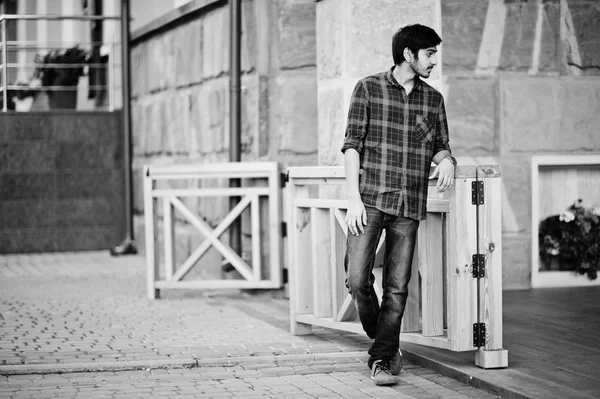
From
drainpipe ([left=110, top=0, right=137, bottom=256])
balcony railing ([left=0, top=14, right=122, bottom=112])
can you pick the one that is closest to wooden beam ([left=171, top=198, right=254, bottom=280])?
drainpipe ([left=110, top=0, right=137, bottom=256])

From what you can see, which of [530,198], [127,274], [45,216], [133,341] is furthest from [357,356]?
[45,216]

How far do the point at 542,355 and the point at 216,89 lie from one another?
5564 mm

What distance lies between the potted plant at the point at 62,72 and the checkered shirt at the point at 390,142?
364 inches

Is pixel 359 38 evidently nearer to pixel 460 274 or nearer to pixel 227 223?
pixel 227 223

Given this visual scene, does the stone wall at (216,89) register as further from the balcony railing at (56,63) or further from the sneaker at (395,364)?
the sneaker at (395,364)

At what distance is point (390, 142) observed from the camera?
6.13 m

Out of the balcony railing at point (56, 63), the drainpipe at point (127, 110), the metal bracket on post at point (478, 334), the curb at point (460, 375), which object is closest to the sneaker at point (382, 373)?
the curb at point (460, 375)

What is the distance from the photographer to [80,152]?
14727mm

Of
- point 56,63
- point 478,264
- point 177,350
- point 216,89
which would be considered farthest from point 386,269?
point 56,63

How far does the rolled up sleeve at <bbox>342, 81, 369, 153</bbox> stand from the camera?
6.11m

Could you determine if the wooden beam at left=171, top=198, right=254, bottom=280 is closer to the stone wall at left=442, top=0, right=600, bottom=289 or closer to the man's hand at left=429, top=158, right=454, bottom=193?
the stone wall at left=442, top=0, right=600, bottom=289

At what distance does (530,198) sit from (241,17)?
9.76 ft

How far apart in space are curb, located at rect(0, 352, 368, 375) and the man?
0.71 metres

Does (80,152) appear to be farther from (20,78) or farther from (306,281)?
(306,281)
